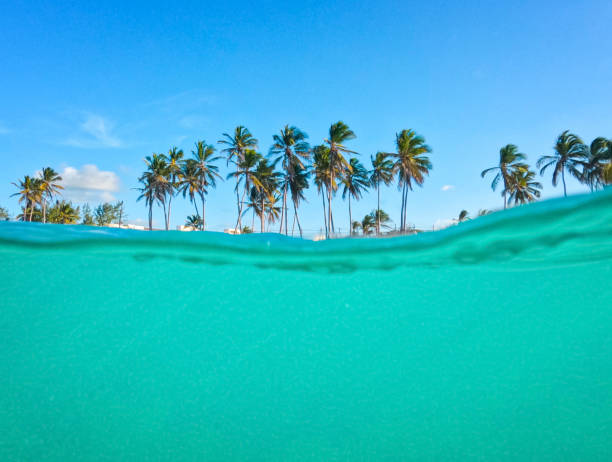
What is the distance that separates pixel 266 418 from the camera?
1073cm

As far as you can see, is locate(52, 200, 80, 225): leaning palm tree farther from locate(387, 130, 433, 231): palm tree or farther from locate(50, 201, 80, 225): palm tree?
locate(387, 130, 433, 231): palm tree

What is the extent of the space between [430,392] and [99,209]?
2811 inches

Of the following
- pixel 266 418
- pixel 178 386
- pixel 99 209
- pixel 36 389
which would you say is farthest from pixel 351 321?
pixel 99 209

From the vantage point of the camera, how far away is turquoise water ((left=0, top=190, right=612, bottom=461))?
686cm

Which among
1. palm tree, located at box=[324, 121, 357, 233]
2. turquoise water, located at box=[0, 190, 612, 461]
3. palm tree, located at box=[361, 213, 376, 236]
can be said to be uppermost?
palm tree, located at box=[324, 121, 357, 233]

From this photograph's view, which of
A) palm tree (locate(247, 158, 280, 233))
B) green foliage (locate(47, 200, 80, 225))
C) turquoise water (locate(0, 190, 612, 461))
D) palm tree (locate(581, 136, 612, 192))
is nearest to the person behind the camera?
turquoise water (locate(0, 190, 612, 461))

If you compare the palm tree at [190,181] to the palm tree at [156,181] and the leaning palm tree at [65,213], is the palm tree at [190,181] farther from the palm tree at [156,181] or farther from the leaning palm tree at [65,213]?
the leaning palm tree at [65,213]

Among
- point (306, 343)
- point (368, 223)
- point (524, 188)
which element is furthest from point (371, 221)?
point (306, 343)

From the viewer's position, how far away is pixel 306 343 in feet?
35.3

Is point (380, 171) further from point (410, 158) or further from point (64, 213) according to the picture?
point (64, 213)

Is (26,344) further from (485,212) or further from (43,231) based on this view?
(485,212)

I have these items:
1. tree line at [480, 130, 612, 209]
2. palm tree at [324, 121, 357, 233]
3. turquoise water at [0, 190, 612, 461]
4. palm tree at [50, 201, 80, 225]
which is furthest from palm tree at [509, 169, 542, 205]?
palm tree at [50, 201, 80, 225]

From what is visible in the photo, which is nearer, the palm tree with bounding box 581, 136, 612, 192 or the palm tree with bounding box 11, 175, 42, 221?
the palm tree with bounding box 581, 136, 612, 192

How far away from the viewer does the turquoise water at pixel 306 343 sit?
6.86m
